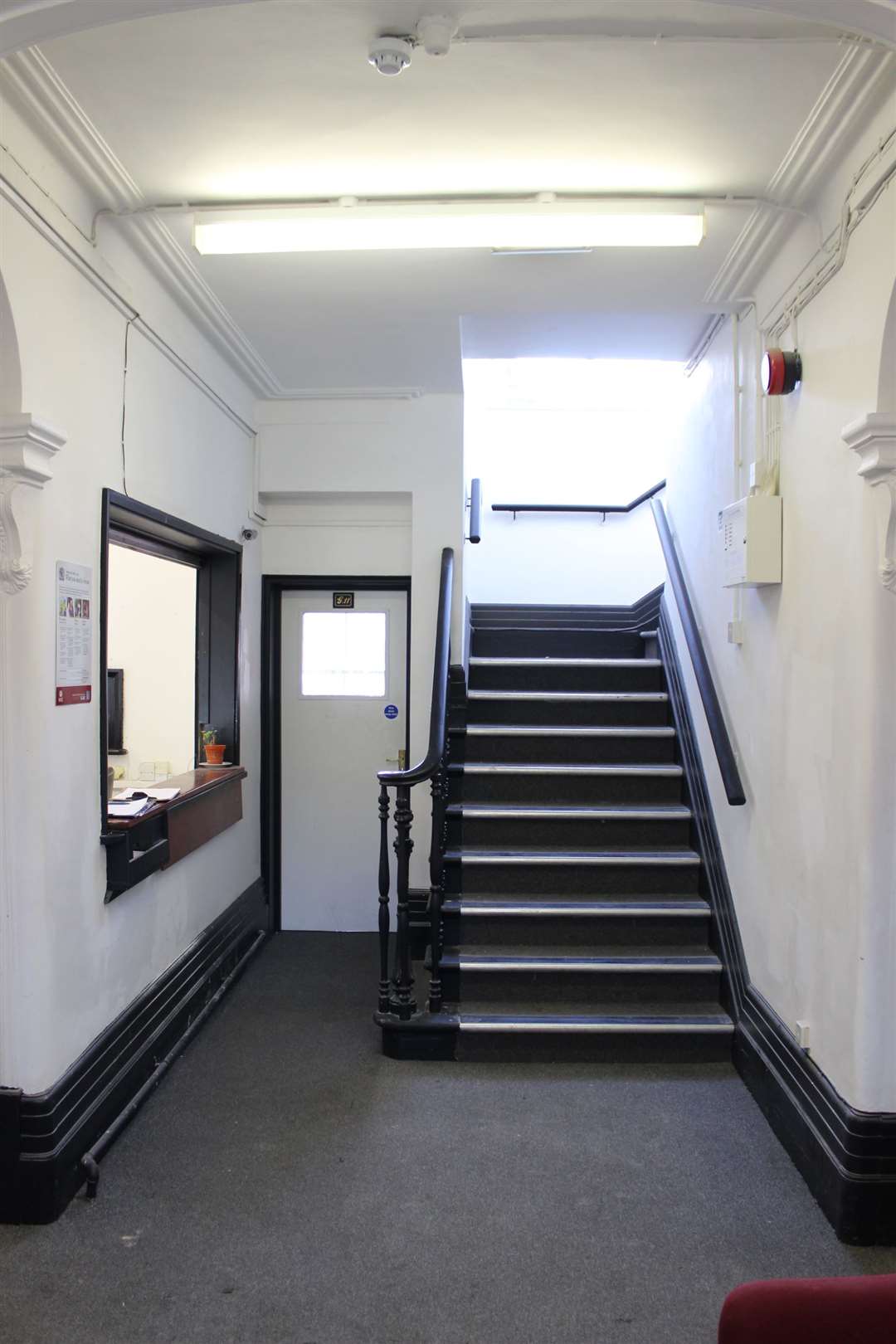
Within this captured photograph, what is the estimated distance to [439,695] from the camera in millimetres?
3742

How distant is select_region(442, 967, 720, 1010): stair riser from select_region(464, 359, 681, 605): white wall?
121 inches

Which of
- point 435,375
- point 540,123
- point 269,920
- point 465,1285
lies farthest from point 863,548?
point 269,920

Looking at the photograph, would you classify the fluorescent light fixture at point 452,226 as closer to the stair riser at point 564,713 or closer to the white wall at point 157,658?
the white wall at point 157,658

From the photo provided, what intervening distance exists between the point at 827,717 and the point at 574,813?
1.49 m

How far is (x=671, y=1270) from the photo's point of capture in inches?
83.0

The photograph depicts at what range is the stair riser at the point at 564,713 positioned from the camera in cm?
436

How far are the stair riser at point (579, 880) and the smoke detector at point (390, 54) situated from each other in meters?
2.76

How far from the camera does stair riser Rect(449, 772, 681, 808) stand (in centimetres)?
397

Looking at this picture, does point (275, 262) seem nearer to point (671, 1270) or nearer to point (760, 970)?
point (760, 970)

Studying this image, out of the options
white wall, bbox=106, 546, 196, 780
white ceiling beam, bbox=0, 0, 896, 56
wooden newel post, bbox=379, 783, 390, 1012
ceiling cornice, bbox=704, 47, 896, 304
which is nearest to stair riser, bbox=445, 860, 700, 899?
wooden newel post, bbox=379, 783, 390, 1012

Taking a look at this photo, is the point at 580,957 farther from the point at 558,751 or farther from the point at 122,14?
the point at 122,14

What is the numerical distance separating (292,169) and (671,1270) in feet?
10.3

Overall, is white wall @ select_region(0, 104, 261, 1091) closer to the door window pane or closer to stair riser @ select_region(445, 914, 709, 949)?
stair riser @ select_region(445, 914, 709, 949)

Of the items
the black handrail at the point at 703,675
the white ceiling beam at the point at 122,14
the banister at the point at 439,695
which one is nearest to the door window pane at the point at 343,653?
the banister at the point at 439,695
